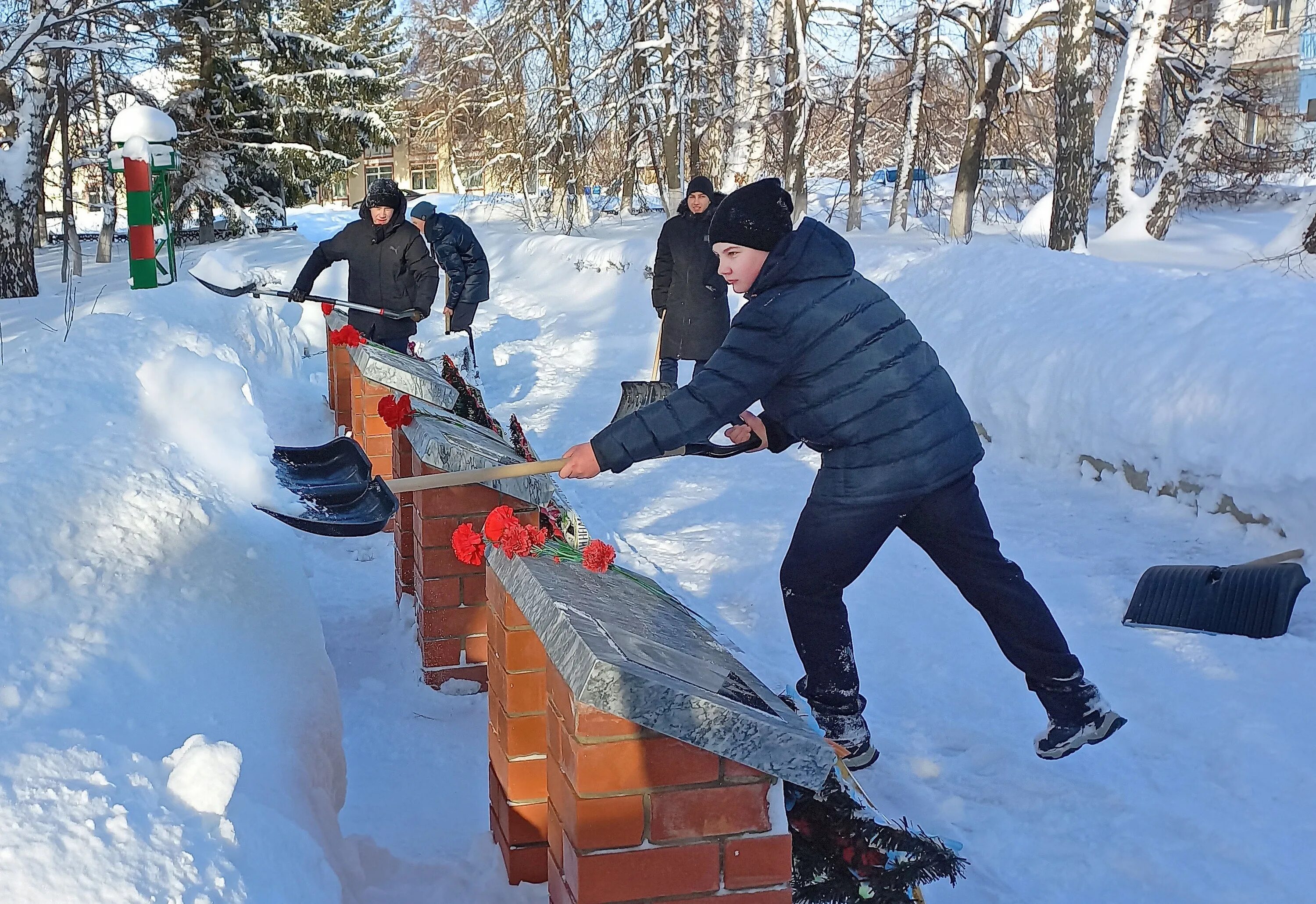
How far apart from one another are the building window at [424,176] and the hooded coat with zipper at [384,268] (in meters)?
47.9

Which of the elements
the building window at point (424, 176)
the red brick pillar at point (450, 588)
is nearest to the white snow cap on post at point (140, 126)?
the red brick pillar at point (450, 588)

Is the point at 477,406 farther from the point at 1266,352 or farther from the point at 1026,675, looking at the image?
the point at 1266,352

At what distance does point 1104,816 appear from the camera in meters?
2.66

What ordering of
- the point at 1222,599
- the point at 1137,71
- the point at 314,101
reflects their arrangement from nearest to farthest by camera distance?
the point at 1222,599 → the point at 1137,71 → the point at 314,101

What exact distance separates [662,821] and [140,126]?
1117 centimetres

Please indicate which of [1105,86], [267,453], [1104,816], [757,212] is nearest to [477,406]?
[267,453]

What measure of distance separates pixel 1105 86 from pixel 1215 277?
51.8 feet

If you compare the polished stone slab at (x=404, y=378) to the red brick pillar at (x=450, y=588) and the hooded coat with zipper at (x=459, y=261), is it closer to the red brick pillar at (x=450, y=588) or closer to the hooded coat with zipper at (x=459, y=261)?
the red brick pillar at (x=450, y=588)

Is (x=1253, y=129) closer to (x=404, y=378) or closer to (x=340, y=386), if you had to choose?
(x=340, y=386)

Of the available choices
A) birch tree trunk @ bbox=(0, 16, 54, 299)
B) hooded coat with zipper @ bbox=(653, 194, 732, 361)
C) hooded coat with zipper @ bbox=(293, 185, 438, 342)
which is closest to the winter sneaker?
hooded coat with zipper @ bbox=(653, 194, 732, 361)

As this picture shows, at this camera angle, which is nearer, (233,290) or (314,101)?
(233,290)

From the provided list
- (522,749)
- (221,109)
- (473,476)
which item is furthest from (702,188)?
(221,109)

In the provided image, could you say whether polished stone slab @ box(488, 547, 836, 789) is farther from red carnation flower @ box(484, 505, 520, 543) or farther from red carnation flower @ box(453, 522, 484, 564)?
red carnation flower @ box(453, 522, 484, 564)

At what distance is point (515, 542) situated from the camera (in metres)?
2.25
